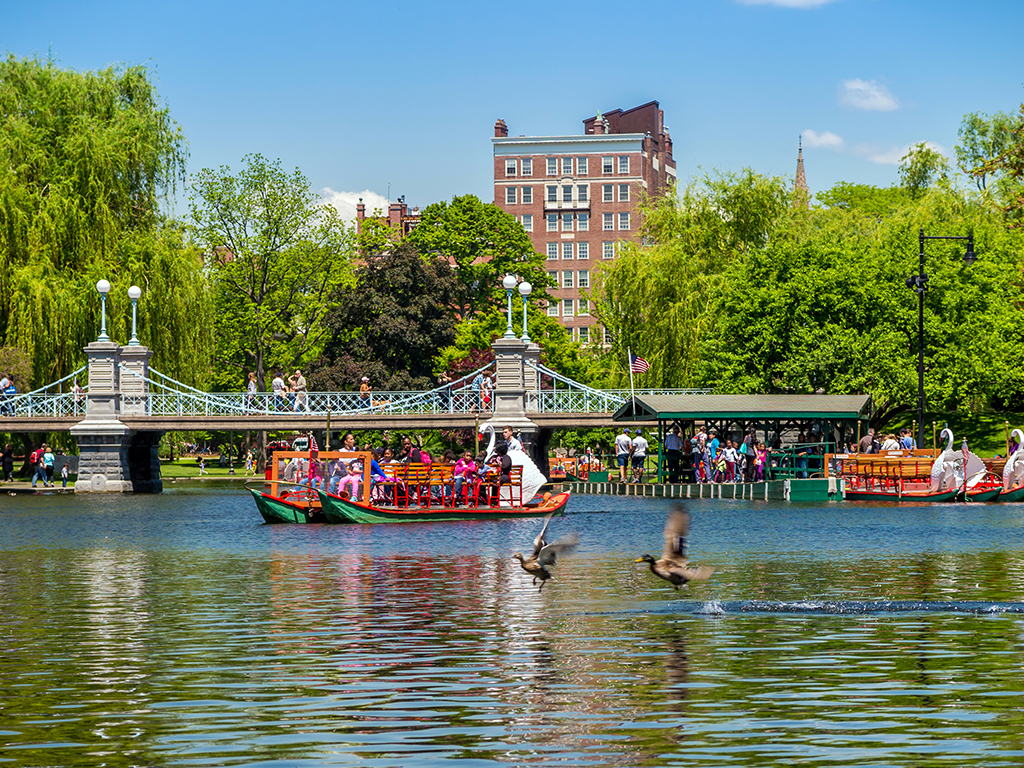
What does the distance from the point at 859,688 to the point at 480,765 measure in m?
3.69

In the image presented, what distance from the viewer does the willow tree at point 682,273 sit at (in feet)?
205

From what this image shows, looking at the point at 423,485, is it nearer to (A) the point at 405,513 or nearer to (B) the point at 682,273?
(A) the point at 405,513

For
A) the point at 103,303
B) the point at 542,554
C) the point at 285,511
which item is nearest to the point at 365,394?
the point at 103,303

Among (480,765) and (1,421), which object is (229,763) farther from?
(1,421)

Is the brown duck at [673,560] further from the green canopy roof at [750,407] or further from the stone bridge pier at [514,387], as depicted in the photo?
the stone bridge pier at [514,387]

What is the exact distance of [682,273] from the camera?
63312 mm

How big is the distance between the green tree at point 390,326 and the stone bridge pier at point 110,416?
53.4 ft

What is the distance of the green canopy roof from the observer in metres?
45.8

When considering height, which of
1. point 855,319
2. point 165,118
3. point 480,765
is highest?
point 165,118

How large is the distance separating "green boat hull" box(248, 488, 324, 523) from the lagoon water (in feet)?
28.2

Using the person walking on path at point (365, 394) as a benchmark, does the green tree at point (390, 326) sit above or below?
above

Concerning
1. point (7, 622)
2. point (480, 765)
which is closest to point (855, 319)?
point (7, 622)

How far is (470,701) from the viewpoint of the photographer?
10.7 metres

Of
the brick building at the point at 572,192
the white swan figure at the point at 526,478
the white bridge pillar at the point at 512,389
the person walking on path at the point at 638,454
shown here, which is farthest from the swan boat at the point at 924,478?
the brick building at the point at 572,192
